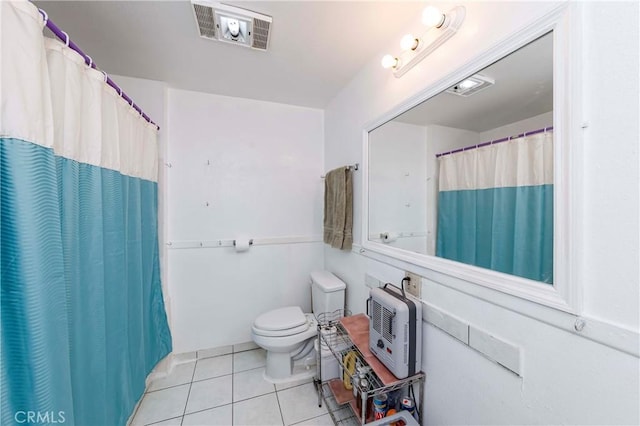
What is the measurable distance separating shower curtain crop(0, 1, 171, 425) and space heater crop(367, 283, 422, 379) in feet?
4.19

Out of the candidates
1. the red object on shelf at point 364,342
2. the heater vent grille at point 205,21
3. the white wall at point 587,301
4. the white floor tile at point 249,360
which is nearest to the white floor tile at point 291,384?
the white floor tile at point 249,360

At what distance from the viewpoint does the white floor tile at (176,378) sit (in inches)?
71.0

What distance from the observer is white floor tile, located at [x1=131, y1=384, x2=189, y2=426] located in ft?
4.96

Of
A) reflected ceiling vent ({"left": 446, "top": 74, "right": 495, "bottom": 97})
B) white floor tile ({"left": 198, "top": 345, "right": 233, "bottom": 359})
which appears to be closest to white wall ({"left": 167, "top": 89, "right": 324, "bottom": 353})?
white floor tile ({"left": 198, "top": 345, "right": 233, "bottom": 359})

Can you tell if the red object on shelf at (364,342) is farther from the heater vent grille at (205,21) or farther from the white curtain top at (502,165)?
the heater vent grille at (205,21)

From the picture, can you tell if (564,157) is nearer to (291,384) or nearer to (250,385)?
(291,384)

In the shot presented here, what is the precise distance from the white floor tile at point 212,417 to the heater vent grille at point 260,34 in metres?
2.39

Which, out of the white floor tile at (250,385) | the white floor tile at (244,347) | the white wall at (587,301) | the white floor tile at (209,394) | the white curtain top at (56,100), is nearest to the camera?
the white wall at (587,301)

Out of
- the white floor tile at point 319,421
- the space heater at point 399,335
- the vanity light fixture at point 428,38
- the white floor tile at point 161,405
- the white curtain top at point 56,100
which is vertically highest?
the vanity light fixture at point 428,38

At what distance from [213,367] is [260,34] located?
252 centimetres

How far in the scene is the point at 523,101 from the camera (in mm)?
851

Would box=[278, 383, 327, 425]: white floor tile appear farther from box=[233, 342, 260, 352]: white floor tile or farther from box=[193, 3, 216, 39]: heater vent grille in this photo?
box=[193, 3, 216, 39]: heater vent grille

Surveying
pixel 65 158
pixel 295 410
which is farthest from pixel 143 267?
pixel 295 410

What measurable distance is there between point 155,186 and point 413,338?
2047 millimetres
